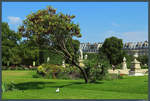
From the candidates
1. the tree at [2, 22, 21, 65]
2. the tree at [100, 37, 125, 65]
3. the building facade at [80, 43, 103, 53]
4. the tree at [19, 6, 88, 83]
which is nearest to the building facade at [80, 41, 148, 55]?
the building facade at [80, 43, 103, 53]

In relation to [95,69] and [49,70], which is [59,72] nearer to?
[49,70]

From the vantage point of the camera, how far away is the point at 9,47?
51625mm

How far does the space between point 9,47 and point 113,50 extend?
23.8m

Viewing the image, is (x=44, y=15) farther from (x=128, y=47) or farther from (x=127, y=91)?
(x=128, y=47)

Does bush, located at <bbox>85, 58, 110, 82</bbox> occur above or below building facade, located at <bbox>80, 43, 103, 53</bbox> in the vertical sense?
below

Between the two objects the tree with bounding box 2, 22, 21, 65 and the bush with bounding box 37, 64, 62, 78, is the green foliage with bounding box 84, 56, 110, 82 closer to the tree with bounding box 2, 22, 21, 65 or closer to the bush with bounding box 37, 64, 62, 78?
the bush with bounding box 37, 64, 62, 78

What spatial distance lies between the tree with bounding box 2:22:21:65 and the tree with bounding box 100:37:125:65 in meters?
20.9

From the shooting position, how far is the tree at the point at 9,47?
50031 millimetres

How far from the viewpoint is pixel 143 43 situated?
118 m

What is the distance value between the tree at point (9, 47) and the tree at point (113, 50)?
20.9m

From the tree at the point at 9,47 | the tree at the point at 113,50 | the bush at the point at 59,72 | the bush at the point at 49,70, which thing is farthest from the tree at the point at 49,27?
the tree at the point at 113,50

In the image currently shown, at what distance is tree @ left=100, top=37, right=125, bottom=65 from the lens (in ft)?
189

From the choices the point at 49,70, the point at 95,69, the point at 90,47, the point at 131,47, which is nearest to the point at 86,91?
the point at 95,69

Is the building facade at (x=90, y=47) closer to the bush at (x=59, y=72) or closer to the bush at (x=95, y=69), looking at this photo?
the bush at (x=59, y=72)
